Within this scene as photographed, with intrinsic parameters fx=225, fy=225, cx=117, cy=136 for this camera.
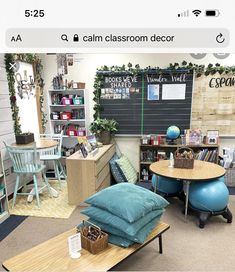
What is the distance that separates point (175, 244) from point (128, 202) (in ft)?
3.06

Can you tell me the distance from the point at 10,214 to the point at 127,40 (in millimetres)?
2812

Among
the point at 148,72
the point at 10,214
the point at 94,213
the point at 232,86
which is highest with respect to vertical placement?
the point at 148,72

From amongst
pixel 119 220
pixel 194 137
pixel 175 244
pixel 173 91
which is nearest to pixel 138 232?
pixel 119 220

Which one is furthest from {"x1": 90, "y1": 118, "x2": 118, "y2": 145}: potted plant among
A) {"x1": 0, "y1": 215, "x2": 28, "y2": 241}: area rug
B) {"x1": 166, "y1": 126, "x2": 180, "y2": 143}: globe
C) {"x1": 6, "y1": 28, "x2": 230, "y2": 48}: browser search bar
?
{"x1": 6, "y1": 28, "x2": 230, "y2": 48}: browser search bar

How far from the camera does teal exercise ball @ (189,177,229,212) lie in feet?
7.88

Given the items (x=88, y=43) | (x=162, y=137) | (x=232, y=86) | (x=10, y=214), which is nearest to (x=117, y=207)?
(x=88, y=43)

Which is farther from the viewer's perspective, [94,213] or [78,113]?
[78,113]

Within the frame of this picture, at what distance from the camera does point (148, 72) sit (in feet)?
12.1

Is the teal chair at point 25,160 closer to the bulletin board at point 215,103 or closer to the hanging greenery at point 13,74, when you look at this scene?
the hanging greenery at point 13,74

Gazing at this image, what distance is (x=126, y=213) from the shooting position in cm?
155

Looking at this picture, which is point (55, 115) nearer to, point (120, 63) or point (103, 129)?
point (103, 129)

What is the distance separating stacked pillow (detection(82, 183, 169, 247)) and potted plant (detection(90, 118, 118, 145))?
6.36 feet

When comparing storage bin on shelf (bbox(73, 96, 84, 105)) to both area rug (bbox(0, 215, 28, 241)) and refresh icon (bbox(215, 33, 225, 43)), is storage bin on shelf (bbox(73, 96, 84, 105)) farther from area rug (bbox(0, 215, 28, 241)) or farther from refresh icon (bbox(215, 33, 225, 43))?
refresh icon (bbox(215, 33, 225, 43))
